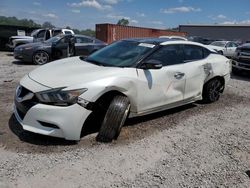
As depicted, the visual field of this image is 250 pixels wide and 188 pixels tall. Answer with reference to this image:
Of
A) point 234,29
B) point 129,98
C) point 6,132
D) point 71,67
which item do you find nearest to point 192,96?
point 129,98

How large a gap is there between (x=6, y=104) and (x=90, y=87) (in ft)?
8.40

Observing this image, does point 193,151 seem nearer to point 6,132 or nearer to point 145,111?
point 145,111

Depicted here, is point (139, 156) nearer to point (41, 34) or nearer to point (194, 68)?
point (194, 68)

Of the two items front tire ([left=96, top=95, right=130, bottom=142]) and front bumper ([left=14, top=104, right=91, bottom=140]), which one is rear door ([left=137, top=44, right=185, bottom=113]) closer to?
front tire ([left=96, top=95, right=130, bottom=142])

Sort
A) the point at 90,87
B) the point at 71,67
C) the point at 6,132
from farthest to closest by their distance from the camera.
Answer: the point at 71,67 < the point at 6,132 < the point at 90,87

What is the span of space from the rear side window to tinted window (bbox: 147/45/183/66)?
0.18 meters

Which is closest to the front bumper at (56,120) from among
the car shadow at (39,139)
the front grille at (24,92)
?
the car shadow at (39,139)

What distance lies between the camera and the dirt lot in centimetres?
326

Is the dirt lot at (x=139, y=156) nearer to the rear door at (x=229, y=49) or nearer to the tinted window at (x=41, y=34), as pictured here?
the tinted window at (x=41, y=34)

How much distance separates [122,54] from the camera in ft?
16.5

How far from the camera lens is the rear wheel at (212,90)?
631 cm

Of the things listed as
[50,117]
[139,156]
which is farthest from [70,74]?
[139,156]

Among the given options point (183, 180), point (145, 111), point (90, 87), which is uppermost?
point (90, 87)

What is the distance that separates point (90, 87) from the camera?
3.93 metres
